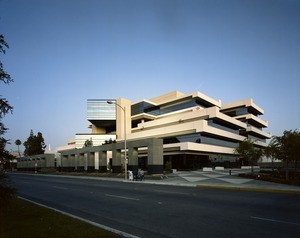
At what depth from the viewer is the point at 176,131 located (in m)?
63.9

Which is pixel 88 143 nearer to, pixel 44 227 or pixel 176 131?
pixel 176 131

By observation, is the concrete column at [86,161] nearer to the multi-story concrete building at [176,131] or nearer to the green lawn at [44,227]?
the multi-story concrete building at [176,131]

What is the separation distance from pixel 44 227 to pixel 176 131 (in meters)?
56.8

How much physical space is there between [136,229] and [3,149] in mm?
4803

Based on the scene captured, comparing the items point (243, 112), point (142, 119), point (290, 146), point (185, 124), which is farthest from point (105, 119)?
point (290, 146)

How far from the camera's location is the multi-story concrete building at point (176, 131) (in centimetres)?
5672

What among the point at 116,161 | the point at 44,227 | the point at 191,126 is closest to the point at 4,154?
the point at 44,227

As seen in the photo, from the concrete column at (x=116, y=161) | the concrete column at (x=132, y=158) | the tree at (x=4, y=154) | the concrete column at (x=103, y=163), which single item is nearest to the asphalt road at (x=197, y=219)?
the tree at (x=4, y=154)

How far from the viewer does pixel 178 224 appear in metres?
9.04

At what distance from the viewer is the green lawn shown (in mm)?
7016

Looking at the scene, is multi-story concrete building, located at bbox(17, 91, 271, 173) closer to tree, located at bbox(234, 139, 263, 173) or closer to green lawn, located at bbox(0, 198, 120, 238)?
tree, located at bbox(234, 139, 263, 173)

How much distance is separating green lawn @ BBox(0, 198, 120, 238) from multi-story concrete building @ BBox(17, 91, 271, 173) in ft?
100

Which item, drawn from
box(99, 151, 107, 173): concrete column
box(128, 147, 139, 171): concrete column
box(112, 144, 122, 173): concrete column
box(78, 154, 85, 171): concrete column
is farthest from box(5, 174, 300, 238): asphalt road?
box(78, 154, 85, 171): concrete column

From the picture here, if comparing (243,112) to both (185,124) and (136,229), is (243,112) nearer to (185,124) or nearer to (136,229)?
(185,124)
